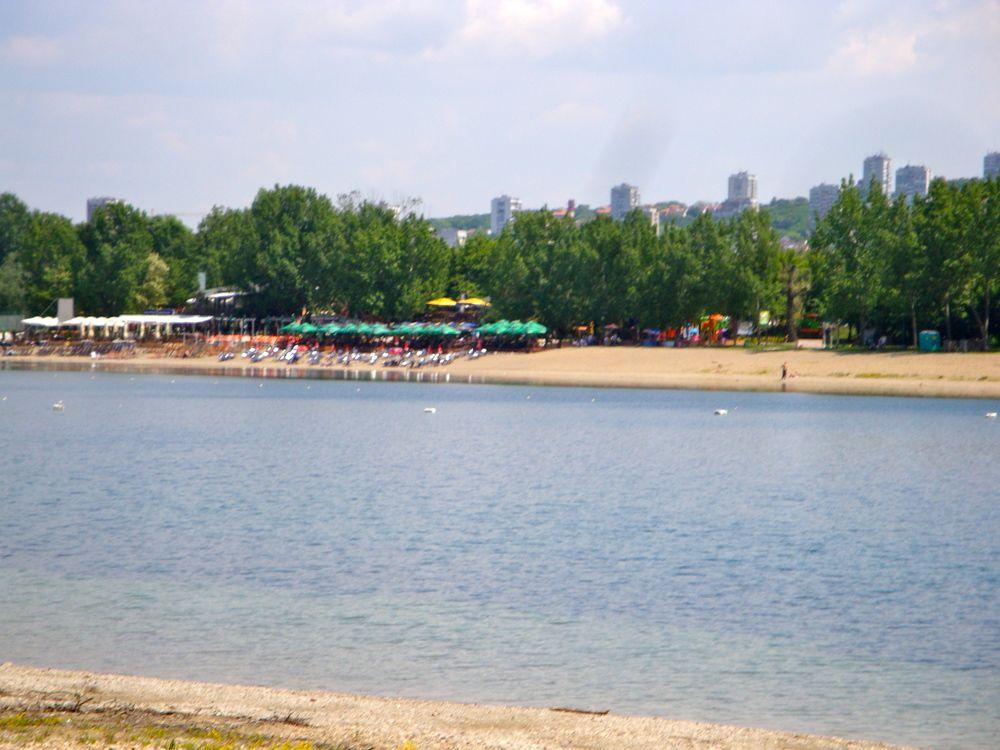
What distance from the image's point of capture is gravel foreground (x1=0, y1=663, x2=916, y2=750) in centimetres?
1098

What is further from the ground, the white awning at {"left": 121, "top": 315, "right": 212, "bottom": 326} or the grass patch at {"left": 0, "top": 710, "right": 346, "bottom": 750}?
the white awning at {"left": 121, "top": 315, "right": 212, "bottom": 326}

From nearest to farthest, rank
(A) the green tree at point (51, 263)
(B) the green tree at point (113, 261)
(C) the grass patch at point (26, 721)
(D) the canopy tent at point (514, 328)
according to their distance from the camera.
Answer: (C) the grass patch at point (26, 721) < (D) the canopy tent at point (514, 328) < (B) the green tree at point (113, 261) < (A) the green tree at point (51, 263)

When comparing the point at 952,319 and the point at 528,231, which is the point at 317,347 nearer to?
the point at 528,231

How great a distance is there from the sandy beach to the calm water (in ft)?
88.8

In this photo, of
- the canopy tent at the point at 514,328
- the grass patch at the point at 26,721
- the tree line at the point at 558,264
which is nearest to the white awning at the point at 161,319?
the tree line at the point at 558,264

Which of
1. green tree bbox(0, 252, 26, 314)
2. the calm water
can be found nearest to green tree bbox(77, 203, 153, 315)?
green tree bbox(0, 252, 26, 314)

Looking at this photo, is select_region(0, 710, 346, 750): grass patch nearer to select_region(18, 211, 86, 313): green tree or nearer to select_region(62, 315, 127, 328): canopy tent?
select_region(62, 315, 127, 328): canopy tent

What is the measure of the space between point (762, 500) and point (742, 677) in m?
17.5

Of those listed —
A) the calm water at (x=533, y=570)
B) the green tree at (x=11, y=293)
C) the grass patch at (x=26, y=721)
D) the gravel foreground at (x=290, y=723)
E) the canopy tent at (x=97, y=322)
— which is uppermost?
A: the green tree at (x=11, y=293)

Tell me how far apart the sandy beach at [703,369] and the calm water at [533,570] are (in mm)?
27055

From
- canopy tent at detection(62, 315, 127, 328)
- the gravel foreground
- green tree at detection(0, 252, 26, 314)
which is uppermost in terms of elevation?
green tree at detection(0, 252, 26, 314)

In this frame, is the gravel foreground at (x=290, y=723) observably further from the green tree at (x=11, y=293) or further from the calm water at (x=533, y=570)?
the green tree at (x=11, y=293)

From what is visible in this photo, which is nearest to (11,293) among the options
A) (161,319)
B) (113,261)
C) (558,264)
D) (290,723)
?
(113,261)

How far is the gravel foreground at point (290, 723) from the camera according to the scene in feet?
36.0
